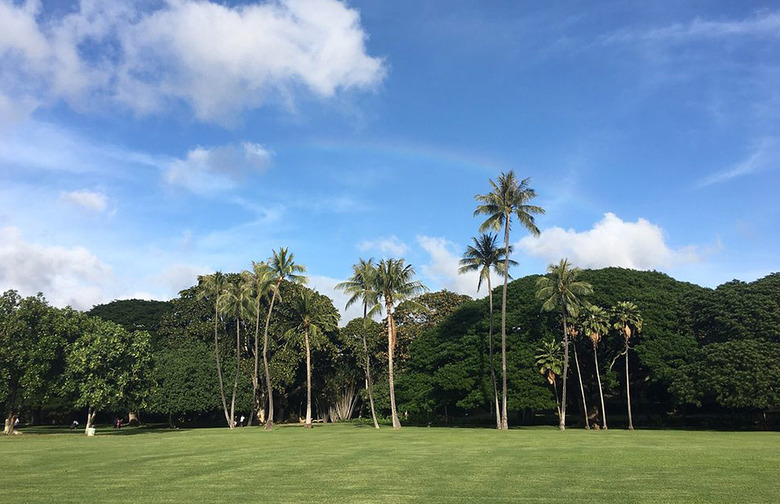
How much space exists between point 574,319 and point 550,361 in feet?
16.1

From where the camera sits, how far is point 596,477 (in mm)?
15008

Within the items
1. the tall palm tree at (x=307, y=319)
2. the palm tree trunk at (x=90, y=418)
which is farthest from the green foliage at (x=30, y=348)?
the tall palm tree at (x=307, y=319)

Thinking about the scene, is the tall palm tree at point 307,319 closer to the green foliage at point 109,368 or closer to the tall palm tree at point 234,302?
the tall palm tree at point 234,302

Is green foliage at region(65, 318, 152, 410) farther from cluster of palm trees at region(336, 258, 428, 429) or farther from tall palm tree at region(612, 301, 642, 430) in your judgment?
tall palm tree at region(612, 301, 642, 430)

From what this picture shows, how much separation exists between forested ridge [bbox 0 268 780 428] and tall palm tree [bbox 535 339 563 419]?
758 millimetres

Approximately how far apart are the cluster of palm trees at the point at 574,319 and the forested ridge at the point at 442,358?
138cm

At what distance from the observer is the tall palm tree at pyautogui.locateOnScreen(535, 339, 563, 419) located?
171 feet

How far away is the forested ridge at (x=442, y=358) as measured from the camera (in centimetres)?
4688

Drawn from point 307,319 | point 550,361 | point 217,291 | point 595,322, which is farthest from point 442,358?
point 217,291

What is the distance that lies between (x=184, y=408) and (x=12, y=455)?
3601 cm

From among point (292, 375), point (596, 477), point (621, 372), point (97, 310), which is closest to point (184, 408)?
point (292, 375)

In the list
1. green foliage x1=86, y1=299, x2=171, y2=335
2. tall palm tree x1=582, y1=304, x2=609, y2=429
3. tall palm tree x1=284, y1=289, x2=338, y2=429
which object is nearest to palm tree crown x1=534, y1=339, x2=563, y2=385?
tall palm tree x1=582, y1=304, x2=609, y2=429

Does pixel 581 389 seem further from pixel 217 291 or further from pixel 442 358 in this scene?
pixel 217 291

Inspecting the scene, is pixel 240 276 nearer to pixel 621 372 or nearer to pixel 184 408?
pixel 184 408
